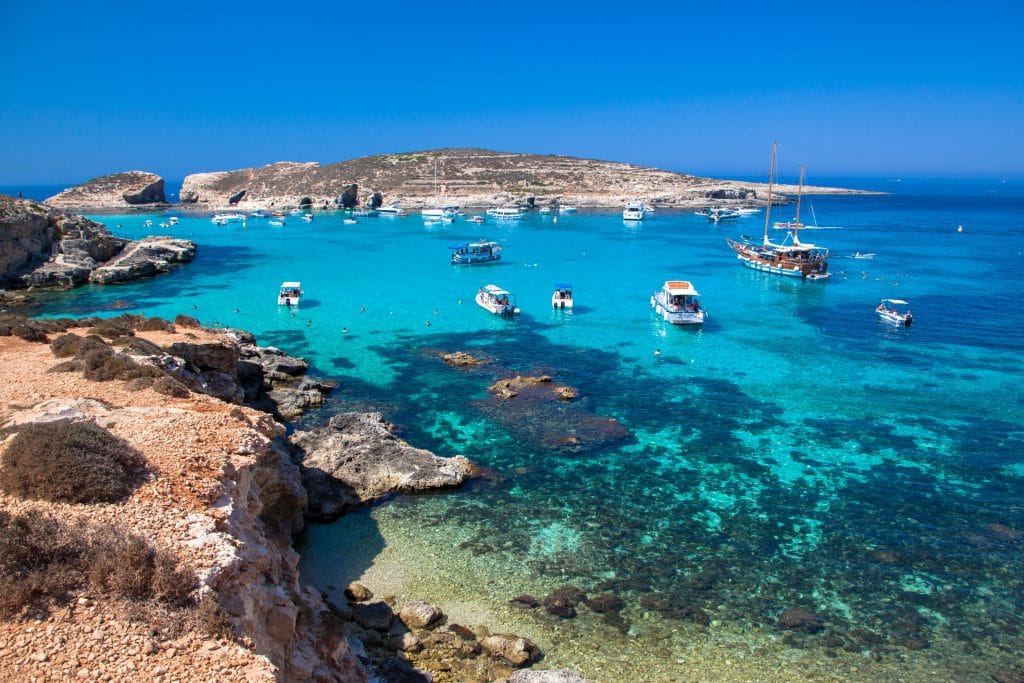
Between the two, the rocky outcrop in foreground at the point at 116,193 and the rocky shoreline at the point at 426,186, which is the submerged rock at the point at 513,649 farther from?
the rocky outcrop in foreground at the point at 116,193

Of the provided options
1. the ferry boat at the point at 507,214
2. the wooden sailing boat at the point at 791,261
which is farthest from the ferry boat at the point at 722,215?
the wooden sailing boat at the point at 791,261

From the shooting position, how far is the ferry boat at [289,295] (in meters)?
40.6

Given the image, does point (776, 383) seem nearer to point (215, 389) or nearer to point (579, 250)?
point (215, 389)

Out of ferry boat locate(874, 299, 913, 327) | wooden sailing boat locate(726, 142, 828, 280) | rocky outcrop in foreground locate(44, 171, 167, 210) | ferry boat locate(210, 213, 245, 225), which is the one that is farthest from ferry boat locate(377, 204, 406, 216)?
ferry boat locate(874, 299, 913, 327)

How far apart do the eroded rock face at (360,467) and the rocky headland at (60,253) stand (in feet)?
125

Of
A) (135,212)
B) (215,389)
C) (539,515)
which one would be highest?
(135,212)

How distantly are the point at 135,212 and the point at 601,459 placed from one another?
349 ft

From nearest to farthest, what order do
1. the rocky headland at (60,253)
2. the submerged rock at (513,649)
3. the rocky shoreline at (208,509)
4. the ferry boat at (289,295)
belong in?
the rocky shoreline at (208,509), the submerged rock at (513,649), the ferry boat at (289,295), the rocky headland at (60,253)

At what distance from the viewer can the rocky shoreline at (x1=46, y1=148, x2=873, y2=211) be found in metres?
109

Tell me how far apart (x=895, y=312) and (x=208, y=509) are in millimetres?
39790

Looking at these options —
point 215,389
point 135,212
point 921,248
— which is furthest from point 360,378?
point 135,212

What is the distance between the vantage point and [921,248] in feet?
228

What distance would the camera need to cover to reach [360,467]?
18000mm

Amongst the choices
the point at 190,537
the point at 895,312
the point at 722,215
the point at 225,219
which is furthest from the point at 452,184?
the point at 190,537
